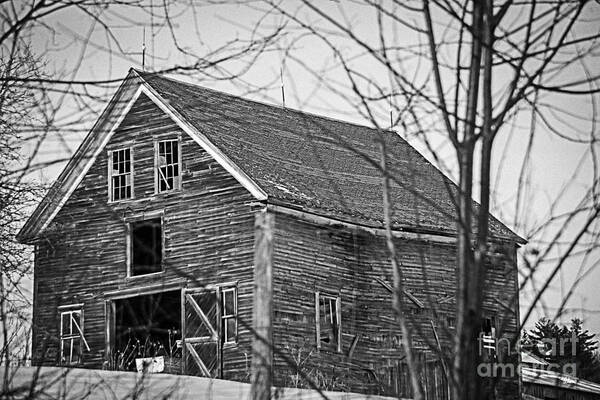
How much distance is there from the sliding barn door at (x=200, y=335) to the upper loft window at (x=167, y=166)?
2560 mm

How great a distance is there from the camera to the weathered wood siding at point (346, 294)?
1989 cm

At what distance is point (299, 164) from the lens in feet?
75.2

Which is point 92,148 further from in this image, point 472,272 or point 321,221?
point 472,272

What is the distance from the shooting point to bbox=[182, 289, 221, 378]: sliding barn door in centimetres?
1986

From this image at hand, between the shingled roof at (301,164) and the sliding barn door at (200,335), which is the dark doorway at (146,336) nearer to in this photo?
the sliding barn door at (200,335)

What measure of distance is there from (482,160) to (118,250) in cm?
1956

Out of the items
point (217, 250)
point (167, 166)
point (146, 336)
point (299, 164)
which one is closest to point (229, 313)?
point (217, 250)

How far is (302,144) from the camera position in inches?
966

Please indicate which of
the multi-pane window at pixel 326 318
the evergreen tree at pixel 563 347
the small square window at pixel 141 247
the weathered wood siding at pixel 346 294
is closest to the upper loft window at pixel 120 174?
the small square window at pixel 141 247

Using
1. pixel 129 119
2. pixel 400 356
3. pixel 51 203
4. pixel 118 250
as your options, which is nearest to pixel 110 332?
pixel 118 250

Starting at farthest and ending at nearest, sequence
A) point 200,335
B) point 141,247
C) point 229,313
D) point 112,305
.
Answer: point 141,247 < point 112,305 < point 200,335 < point 229,313

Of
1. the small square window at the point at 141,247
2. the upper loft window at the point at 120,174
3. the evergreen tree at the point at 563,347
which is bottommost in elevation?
the evergreen tree at the point at 563,347

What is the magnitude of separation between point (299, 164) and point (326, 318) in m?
3.96

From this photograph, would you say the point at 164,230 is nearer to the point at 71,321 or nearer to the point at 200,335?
the point at 200,335
